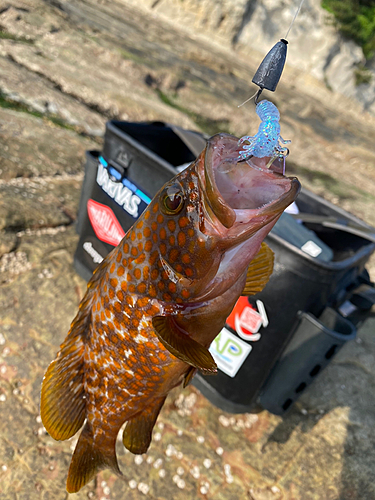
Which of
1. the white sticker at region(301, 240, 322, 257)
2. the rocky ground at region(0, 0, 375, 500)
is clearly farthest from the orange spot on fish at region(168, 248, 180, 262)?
Answer: the rocky ground at region(0, 0, 375, 500)

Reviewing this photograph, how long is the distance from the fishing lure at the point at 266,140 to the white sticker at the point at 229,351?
169 centimetres

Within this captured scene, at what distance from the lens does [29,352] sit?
2.57 m

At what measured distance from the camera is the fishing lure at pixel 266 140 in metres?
0.76

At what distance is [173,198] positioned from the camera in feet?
3.07

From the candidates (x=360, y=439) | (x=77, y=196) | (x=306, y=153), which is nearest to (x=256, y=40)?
(x=306, y=153)

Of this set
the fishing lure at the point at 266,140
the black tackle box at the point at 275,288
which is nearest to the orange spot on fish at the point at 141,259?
the fishing lure at the point at 266,140

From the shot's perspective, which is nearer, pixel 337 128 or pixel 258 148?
pixel 258 148

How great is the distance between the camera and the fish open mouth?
0.78 meters

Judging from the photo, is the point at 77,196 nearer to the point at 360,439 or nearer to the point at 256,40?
the point at 360,439

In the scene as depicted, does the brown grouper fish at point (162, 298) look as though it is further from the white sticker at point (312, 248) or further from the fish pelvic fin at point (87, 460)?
A: the white sticker at point (312, 248)

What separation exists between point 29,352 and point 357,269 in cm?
242

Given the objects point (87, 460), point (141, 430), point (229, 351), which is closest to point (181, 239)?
point (141, 430)

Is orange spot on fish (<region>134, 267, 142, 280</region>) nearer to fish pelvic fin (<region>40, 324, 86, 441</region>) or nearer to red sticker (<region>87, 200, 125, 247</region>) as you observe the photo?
fish pelvic fin (<region>40, 324, 86, 441</region>)

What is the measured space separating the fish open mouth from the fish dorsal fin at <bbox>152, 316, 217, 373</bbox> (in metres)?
0.33
